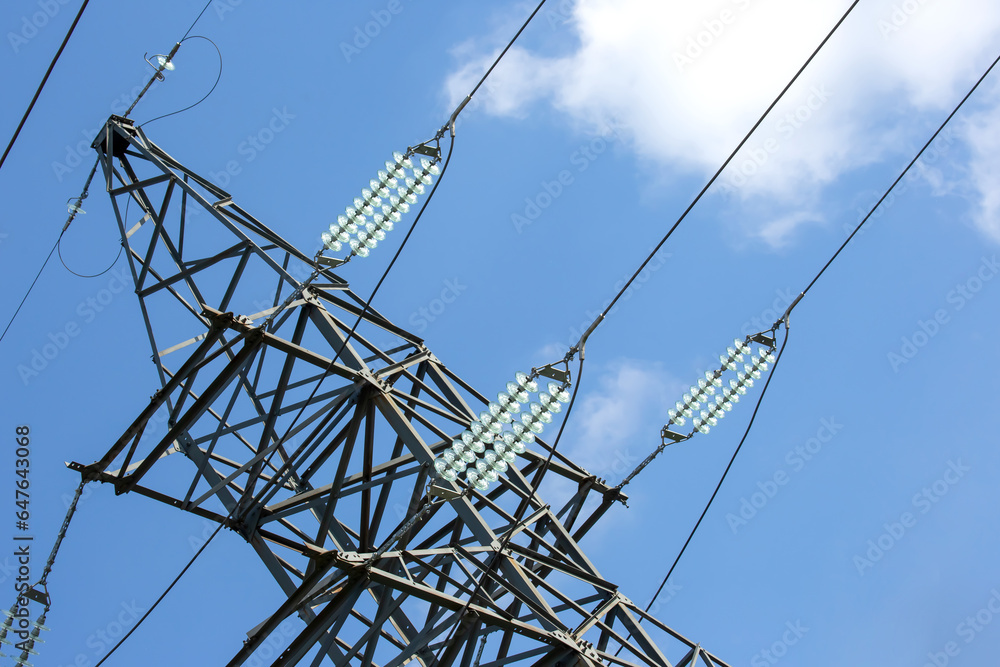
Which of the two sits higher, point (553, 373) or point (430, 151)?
point (430, 151)

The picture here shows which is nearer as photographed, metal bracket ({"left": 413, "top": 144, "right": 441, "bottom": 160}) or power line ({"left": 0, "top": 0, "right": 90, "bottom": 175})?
power line ({"left": 0, "top": 0, "right": 90, "bottom": 175})

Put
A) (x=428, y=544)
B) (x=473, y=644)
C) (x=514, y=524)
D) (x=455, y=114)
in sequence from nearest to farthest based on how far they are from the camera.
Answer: (x=473, y=644) → (x=514, y=524) → (x=455, y=114) → (x=428, y=544)

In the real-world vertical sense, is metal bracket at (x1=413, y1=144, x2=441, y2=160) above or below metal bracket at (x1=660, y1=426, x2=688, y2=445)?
above

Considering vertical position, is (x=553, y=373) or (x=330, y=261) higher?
(x=330, y=261)

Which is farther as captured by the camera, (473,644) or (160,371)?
(160,371)

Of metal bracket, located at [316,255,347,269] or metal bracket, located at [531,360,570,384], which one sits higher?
metal bracket, located at [316,255,347,269]

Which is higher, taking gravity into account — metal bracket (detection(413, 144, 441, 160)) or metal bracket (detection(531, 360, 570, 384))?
metal bracket (detection(413, 144, 441, 160))

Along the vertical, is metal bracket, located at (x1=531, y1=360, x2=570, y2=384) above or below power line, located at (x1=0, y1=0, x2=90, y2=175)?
below

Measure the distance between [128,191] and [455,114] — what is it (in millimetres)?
4341

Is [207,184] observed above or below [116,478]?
above

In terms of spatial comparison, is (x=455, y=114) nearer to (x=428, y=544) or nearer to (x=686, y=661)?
(x=428, y=544)

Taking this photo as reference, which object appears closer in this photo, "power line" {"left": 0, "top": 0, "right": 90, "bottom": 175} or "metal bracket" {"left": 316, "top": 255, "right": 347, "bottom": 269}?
"power line" {"left": 0, "top": 0, "right": 90, "bottom": 175}

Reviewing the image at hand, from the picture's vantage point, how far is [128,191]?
12.0 metres

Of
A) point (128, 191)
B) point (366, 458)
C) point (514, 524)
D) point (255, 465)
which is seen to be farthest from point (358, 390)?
point (128, 191)
